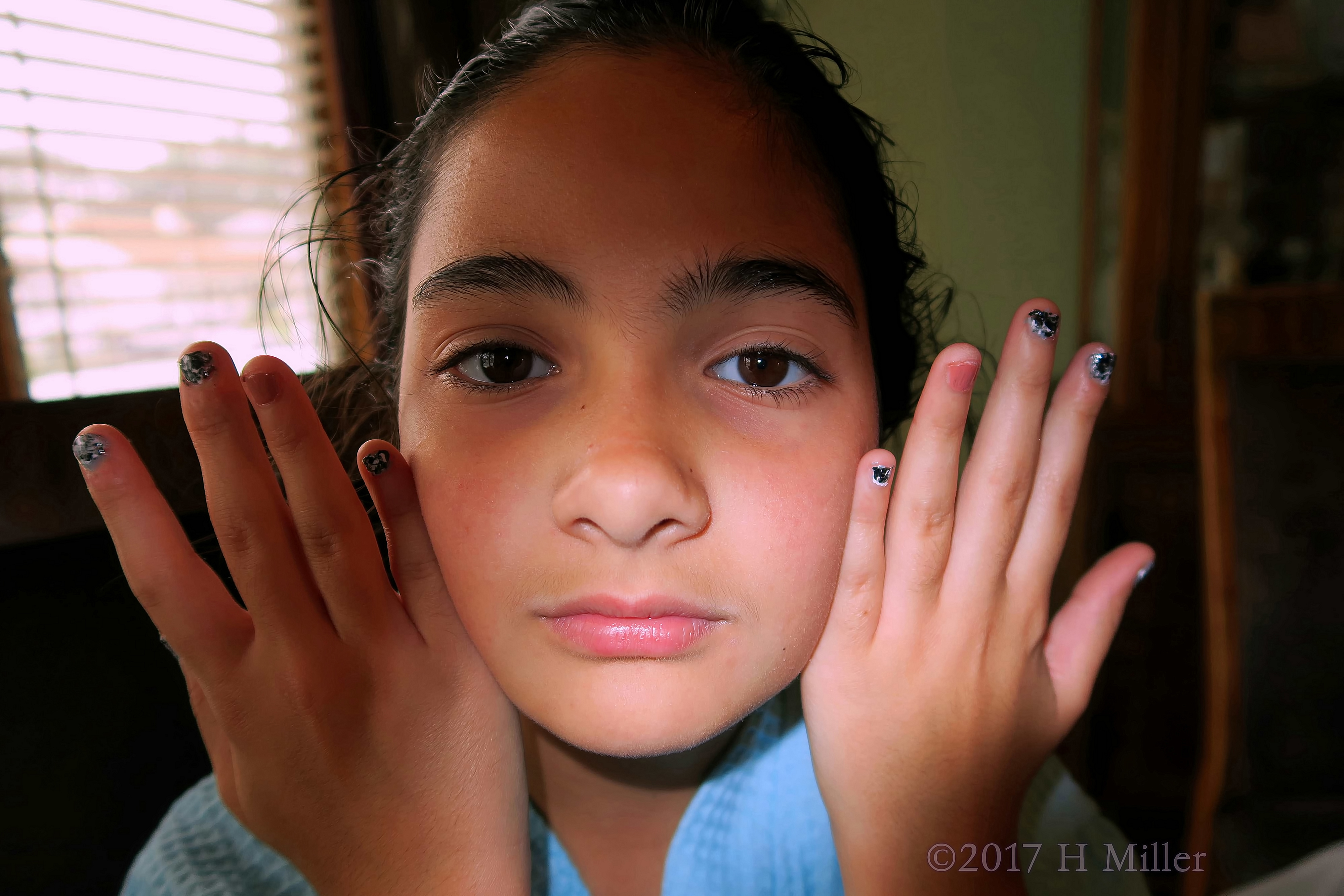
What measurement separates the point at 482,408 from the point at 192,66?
7.5 inches

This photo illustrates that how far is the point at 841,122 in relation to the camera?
31 centimetres

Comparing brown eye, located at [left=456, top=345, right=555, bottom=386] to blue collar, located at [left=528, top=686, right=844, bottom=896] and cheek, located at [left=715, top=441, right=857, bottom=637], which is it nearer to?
cheek, located at [left=715, top=441, right=857, bottom=637]

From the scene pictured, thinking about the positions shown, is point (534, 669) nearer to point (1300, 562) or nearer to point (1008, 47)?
point (1008, 47)

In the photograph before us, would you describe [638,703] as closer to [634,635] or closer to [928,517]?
[634,635]

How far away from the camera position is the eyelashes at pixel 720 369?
0.92ft

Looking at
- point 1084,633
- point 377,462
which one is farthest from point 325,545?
point 1084,633

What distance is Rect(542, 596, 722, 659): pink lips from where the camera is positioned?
10.0 inches

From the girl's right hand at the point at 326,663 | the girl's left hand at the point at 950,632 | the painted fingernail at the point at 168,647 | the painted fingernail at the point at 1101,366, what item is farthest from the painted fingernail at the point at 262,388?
the painted fingernail at the point at 1101,366

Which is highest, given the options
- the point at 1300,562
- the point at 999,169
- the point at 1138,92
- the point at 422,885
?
the point at 1138,92

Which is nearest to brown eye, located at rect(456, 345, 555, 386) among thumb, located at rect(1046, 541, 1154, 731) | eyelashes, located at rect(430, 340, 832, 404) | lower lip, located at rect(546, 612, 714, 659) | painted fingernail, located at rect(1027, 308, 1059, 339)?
eyelashes, located at rect(430, 340, 832, 404)

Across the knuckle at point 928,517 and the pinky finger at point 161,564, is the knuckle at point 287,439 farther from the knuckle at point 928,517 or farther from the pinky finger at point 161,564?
the knuckle at point 928,517

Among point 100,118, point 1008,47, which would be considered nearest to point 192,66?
point 100,118

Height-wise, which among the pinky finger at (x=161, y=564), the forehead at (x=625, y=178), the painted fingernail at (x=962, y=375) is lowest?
the pinky finger at (x=161, y=564)

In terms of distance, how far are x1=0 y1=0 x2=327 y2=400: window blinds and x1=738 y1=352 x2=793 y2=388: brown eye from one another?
0.22m
